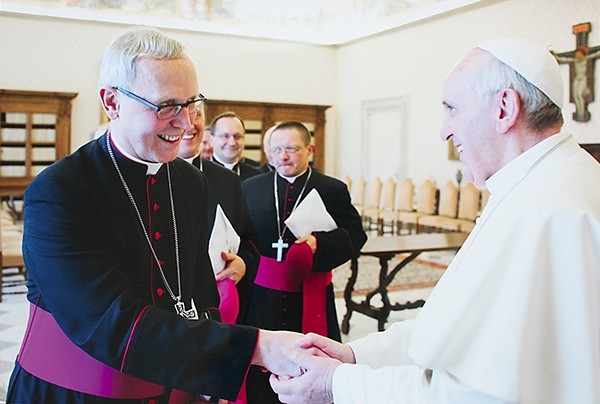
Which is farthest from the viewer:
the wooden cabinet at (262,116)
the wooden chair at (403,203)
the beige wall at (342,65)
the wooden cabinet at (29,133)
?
the wooden cabinet at (262,116)

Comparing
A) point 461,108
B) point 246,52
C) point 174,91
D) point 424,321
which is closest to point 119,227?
point 174,91

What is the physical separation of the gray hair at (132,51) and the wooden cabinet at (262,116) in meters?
12.2

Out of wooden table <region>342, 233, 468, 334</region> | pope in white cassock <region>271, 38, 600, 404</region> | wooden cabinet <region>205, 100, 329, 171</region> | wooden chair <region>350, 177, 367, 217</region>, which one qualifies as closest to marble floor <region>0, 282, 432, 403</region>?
wooden table <region>342, 233, 468, 334</region>

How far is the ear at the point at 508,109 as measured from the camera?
167 cm

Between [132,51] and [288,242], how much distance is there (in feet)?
8.14

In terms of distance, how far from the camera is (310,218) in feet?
12.8

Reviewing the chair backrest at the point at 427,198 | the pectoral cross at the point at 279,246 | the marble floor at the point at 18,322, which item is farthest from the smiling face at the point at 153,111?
the chair backrest at the point at 427,198

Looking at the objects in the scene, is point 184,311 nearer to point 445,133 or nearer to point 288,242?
point 445,133

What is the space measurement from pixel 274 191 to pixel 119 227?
2.50m

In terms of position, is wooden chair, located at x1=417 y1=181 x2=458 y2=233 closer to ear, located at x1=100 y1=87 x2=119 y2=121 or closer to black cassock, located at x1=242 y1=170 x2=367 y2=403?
black cassock, located at x1=242 y1=170 x2=367 y2=403

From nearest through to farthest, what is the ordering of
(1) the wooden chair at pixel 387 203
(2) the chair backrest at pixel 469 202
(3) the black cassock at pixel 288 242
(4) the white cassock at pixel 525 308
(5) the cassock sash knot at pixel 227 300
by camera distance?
(4) the white cassock at pixel 525 308 → (5) the cassock sash knot at pixel 227 300 → (3) the black cassock at pixel 288 242 → (2) the chair backrest at pixel 469 202 → (1) the wooden chair at pixel 387 203

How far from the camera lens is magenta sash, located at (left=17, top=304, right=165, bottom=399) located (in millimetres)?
1683

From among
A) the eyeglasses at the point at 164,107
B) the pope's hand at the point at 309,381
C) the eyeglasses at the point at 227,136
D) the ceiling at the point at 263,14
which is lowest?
the pope's hand at the point at 309,381

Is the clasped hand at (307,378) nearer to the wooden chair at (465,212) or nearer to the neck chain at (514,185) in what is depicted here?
the neck chain at (514,185)
